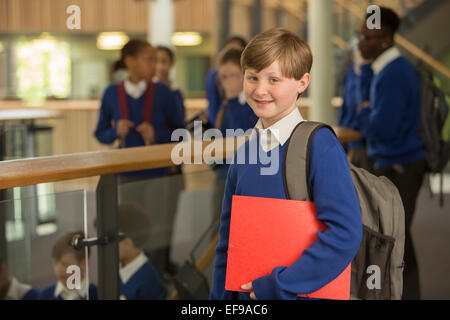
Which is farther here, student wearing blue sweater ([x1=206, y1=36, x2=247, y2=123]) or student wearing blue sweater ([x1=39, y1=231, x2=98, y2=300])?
student wearing blue sweater ([x1=206, y1=36, x2=247, y2=123])

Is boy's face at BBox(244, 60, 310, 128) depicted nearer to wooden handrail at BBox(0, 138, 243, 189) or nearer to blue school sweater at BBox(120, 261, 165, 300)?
wooden handrail at BBox(0, 138, 243, 189)

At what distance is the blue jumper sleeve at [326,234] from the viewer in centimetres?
127

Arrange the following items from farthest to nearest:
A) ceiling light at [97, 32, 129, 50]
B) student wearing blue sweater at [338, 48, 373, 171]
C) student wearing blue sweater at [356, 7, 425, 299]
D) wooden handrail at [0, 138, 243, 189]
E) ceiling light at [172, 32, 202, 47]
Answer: ceiling light at [172, 32, 202, 47], ceiling light at [97, 32, 129, 50], student wearing blue sweater at [338, 48, 373, 171], student wearing blue sweater at [356, 7, 425, 299], wooden handrail at [0, 138, 243, 189]

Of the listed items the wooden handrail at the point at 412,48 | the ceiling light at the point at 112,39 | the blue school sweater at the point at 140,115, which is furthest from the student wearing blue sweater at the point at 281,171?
the ceiling light at the point at 112,39

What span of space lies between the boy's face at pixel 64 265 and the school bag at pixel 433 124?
1592 millimetres

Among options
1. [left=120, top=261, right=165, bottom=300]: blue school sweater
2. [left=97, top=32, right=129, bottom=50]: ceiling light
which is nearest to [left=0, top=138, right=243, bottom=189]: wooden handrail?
[left=120, top=261, right=165, bottom=300]: blue school sweater

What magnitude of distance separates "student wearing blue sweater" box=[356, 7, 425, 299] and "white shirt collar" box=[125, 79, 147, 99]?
1.31 meters

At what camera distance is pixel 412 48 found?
247 inches

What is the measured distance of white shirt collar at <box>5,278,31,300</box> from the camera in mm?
2555

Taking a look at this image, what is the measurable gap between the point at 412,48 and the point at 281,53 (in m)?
5.29
